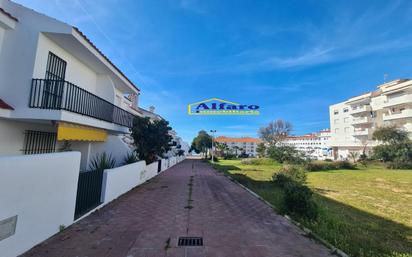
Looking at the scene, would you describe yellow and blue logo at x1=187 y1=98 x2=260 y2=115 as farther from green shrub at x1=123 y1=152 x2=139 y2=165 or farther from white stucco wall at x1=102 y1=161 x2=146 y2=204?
white stucco wall at x1=102 y1=161 x2=146 y2=204

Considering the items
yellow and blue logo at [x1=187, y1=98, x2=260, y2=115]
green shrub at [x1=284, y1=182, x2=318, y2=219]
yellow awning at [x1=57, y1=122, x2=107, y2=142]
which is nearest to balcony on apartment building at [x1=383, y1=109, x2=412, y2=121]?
yellow and blue logo at [x1=187, y1=98, x2=260, y2=115]

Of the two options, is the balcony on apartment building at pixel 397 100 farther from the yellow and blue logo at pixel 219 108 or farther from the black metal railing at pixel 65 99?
the black metal railing at pixel 65 99

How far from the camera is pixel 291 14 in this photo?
14516 millimetres

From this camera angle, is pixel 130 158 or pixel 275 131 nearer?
pixel 130 158

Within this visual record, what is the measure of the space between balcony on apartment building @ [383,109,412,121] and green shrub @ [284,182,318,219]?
48.4m

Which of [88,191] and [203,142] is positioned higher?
[203,142]

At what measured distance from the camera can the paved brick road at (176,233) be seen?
13.9 ft

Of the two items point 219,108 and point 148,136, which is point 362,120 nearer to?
point 219,108

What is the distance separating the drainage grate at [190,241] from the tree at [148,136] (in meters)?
8.86

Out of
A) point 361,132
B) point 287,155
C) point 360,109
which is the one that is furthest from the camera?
point 360,109

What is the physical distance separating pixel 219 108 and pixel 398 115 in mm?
41044

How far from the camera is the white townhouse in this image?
7.09 metres

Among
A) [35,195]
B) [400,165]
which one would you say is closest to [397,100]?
[400,165]

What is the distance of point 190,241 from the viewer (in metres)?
4.79
